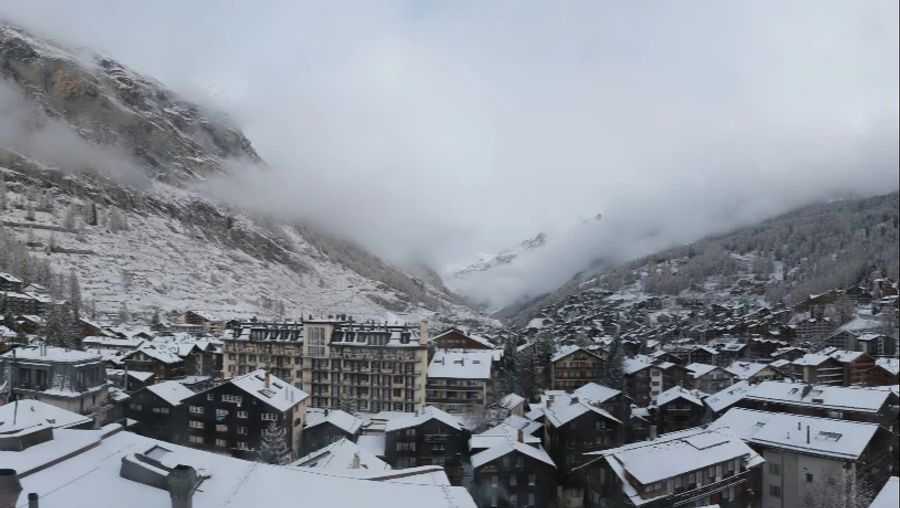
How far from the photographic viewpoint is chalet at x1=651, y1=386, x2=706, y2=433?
34.2 m

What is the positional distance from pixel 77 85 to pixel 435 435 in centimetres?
2076

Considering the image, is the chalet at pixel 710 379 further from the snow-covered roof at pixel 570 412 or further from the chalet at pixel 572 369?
the snow-covered roof at pixel 570 412

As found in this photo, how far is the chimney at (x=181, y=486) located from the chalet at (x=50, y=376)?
461 inches

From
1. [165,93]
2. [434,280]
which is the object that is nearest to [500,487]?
[165,93]

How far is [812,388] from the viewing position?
29.8m

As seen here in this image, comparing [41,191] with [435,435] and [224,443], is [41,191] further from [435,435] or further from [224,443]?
[435,435]

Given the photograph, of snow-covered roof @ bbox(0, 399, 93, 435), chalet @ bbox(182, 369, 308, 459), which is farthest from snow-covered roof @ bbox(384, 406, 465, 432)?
snow-covered roof @ bbox(0, 399, 93, 435)

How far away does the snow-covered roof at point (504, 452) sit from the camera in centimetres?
2358

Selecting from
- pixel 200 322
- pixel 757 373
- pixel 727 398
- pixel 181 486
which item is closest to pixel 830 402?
pixel 727 398

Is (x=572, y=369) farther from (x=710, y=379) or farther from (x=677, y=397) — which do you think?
(x=677, y=397)

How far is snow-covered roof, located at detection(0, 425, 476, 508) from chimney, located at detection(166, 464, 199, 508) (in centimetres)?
41

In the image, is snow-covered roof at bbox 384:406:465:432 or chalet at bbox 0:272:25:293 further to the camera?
snow-covered roof at bbox 384:406:465:432

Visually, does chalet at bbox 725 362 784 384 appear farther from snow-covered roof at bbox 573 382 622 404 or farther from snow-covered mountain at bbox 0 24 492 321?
snow-covered mountain at bbox 0 24 492 321

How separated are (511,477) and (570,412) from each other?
5840mm
